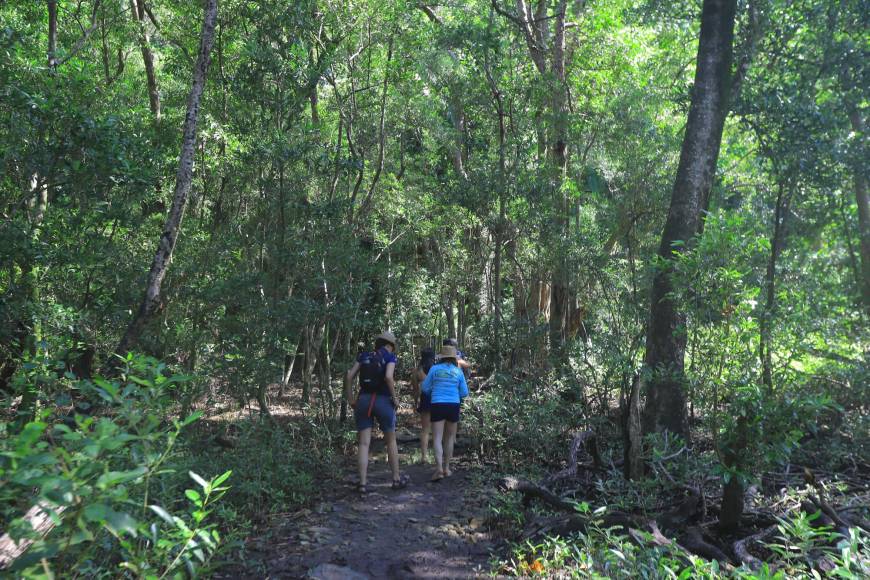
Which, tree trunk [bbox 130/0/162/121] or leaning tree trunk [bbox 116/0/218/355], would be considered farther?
tree trunk [bbox 130/0/162/121]

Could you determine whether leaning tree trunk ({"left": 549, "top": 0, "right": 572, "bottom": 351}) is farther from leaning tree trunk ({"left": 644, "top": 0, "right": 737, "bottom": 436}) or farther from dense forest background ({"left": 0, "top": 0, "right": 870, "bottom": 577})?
leaning tree trunk ({"left": 644, "top": 0, "right": 737, "bottom": 436})

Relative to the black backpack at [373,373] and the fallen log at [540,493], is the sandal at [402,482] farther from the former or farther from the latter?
the fallen log at [540,493]

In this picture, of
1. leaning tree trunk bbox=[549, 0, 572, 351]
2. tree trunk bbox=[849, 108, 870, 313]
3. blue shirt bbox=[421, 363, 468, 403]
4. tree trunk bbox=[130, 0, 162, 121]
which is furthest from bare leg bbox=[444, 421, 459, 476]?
tree trunk bbox=[849, 108, 870, 313]

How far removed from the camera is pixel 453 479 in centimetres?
802

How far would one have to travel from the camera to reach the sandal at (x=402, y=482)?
748 centimetres

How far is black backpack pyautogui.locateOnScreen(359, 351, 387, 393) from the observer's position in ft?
24.0

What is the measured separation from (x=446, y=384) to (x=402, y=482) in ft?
4.48

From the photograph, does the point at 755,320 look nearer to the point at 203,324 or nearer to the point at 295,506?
the point at 295,506

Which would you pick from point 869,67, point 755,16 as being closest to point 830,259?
point 869,67

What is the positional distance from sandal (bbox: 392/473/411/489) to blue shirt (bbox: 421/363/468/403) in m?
1.07

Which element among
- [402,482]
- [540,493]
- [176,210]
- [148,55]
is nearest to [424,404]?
[402,482]

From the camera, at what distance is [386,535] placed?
594 centimetres

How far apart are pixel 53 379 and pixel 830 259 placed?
65.6ft

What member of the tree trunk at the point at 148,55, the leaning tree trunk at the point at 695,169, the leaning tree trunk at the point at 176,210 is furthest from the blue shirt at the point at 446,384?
the tree trunk at the point at 148,55
